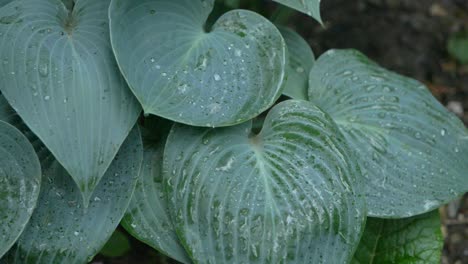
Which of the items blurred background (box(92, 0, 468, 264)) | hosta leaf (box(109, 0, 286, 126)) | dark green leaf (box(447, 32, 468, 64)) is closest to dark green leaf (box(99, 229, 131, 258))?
hosta leaf (box(109, 0, 286, 126))

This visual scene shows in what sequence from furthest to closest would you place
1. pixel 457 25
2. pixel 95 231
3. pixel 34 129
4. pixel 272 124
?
pixel 457 25 < pixel 272 124 < pixel 95 231 < pixel 34 129

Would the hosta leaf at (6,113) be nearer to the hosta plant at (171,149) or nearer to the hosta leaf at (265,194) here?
the hosta plant at (171,149)

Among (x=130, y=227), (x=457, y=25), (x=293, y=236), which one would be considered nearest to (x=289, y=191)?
(x=293, y=236)

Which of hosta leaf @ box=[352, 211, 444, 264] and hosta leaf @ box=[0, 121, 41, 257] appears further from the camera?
hosta leaf @ box=[352, 211, 444, 264]

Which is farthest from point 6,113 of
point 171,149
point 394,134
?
point 394,134

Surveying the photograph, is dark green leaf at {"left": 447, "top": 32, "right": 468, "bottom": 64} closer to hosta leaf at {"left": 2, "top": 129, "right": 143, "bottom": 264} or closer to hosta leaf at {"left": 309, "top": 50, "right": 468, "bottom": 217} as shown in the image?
hosta leaf at {"left": 309, "top": 50, "right": 468, "bottom": 217}

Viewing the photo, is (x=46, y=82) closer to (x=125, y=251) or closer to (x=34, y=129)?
(x=34, y=129)

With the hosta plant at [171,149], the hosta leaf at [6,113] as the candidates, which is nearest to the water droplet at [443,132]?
the hosta plant at [171,149]

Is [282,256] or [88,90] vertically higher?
[88,90]
